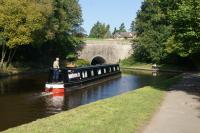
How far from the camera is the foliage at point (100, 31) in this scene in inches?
6560

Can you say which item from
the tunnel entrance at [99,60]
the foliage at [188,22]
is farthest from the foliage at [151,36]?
the foliage at [188,22]

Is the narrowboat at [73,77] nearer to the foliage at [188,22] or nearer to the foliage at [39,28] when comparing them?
the foliage at [39,28]

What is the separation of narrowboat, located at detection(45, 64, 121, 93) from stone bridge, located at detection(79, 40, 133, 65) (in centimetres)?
3992

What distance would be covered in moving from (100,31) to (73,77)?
438 ft

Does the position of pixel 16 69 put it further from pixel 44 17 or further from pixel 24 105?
pixel 24 105

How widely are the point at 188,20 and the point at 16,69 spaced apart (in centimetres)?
3426

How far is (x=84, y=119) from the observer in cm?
1444

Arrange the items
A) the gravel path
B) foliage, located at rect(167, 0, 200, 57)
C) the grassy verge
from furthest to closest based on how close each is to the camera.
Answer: foliage, located at rect(167, 0, 200, 57) → the gravel path → the grassy verge

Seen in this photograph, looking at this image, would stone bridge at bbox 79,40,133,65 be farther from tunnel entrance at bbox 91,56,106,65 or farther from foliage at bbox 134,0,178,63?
foliage at bbox 134,0,178,63

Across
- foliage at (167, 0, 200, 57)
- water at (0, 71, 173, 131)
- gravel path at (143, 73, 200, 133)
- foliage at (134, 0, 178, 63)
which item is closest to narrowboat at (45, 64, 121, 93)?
water at (0, 71, 173, 131)

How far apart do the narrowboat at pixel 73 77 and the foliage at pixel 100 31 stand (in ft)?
391

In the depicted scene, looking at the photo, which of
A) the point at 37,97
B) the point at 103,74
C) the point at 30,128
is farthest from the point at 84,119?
the point at 103,74

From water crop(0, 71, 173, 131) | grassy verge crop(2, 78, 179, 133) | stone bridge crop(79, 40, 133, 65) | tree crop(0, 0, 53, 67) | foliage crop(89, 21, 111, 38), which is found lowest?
water crop(0, 71, 173, 131)

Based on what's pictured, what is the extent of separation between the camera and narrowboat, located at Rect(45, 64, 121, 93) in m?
31.1
